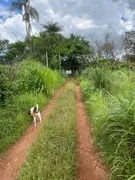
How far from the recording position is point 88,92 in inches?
292

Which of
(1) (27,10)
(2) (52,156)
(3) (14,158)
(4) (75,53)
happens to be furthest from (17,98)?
(4) (75,53)

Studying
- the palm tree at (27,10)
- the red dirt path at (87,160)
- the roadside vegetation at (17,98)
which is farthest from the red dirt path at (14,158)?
the palm tree at (27,10)

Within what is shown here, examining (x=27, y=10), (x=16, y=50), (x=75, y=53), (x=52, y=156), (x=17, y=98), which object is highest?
(x=27, y=10)

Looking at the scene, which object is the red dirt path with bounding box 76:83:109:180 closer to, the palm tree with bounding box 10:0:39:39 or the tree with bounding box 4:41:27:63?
the palm tree with bounding box 10:0:39:39

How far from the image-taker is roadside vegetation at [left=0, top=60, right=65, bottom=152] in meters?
4.00

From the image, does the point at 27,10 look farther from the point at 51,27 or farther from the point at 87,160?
the point at 87,160

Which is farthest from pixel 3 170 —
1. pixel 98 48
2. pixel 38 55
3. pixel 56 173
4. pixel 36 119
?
pixel 98 48

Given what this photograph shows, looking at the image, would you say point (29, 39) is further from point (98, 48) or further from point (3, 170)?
point (3, 170)

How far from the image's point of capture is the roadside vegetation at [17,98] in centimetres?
400

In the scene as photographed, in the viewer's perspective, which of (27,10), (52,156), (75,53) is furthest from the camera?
(75,53)

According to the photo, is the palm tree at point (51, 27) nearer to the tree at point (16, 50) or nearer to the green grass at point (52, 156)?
the tree at point (16, 50)

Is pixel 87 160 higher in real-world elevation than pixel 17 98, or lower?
lower

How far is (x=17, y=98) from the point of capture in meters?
5.75

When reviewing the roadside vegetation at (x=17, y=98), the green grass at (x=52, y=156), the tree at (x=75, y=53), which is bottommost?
the green grass at (x=52, y=156)
